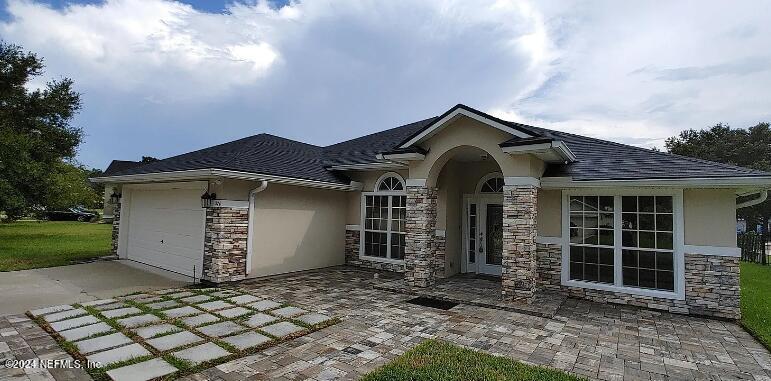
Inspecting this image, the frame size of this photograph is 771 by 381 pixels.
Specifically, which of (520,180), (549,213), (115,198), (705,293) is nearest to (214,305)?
(520,180)

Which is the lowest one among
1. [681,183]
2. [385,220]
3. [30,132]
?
[385,220]

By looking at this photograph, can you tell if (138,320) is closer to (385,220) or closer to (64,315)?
(64,315)

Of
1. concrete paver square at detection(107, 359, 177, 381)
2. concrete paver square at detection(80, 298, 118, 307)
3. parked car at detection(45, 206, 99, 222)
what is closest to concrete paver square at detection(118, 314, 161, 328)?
concrete paver square at detection(80, 298, 118, 307)

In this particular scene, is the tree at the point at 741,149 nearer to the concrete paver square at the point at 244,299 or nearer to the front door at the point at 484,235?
the front door at the point at 484,235

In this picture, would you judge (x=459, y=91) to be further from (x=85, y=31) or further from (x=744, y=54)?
(x=85, y=31)

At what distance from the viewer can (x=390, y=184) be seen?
11.0 metres

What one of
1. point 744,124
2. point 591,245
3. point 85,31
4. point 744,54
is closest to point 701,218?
point 591,245

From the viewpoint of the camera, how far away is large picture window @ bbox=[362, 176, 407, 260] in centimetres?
1067

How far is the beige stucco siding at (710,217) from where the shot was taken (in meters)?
6.64

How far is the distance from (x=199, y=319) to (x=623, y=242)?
8352mm

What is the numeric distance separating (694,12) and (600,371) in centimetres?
808

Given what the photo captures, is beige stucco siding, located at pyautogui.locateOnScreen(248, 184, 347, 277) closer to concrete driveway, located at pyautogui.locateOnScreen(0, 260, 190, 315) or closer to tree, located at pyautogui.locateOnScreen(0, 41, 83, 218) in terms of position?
concrete driveway, located at pyautogui.locateOnScreen(0, 260, 190, 315)

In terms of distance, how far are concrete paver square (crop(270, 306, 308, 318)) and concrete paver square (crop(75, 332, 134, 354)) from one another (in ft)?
7.07

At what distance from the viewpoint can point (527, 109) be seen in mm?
16281
